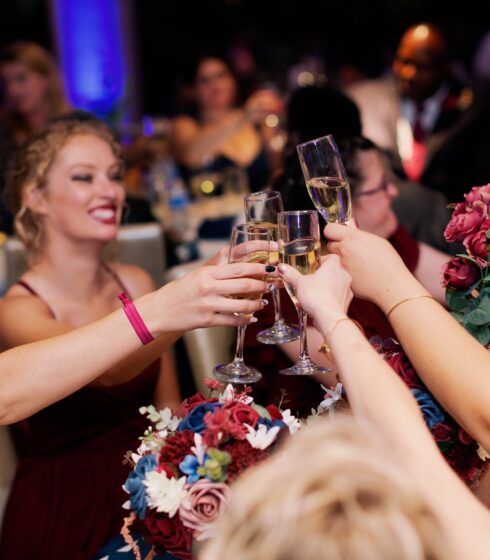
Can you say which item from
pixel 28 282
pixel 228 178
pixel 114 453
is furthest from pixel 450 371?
pixel 228 178

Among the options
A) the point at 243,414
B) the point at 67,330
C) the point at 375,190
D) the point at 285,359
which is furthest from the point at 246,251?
the point at 375,190

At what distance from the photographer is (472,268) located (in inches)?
57.9

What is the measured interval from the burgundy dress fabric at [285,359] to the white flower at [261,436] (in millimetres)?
709

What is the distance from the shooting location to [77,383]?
162 centimetres

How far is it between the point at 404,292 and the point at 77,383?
71 centimetres

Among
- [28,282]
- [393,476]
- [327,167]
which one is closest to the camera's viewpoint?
[393,476]

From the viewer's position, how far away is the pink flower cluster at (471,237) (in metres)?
1.43

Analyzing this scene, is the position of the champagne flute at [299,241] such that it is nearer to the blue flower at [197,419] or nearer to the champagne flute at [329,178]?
the champagne flute at [329,178]

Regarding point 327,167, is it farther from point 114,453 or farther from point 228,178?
point 228,178

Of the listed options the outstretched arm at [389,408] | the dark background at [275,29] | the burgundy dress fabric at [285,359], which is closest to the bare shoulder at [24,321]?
the burgundy dress fabric at [285,359]

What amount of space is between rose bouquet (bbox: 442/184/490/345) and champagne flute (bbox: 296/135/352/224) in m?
0.21

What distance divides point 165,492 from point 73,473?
1039 millimetres

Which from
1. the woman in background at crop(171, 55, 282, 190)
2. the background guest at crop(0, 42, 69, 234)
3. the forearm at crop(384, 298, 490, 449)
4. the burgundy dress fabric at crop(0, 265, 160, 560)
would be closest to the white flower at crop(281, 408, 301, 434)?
the forearm at crop(384, 298, 490, 449)

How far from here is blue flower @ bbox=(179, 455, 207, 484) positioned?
1.22m
